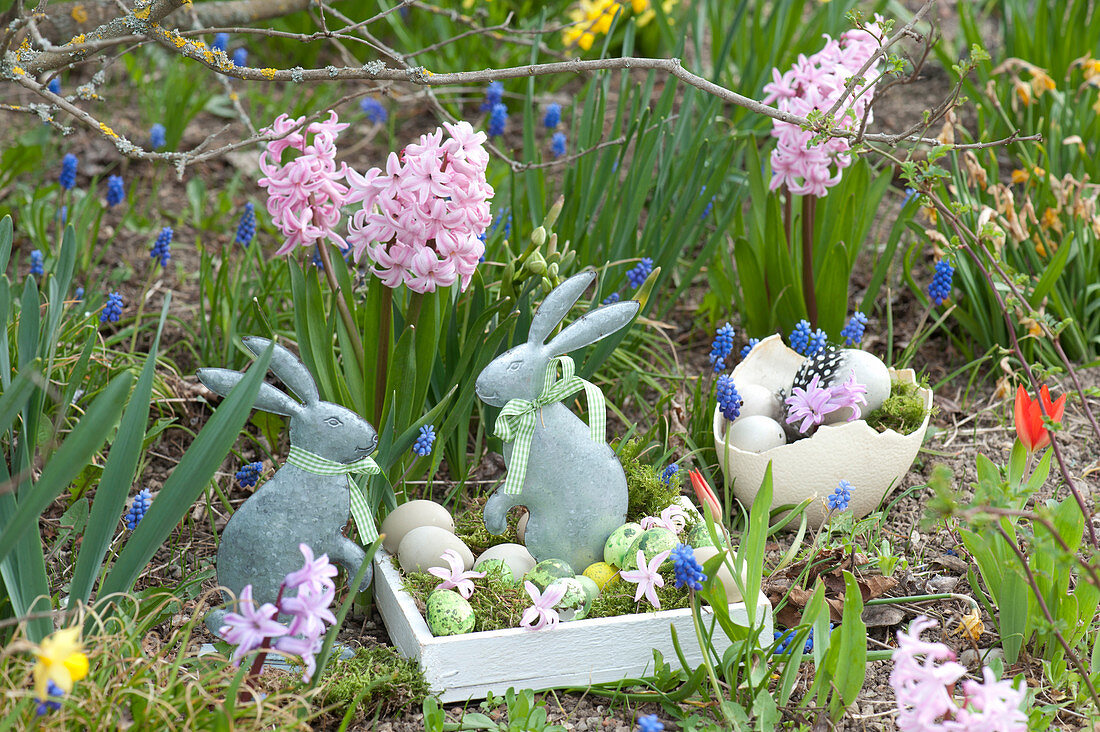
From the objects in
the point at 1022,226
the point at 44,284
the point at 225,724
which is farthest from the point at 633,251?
the point at 225,724

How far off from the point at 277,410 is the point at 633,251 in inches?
50.3

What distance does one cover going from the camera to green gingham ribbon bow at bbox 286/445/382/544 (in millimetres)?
1603

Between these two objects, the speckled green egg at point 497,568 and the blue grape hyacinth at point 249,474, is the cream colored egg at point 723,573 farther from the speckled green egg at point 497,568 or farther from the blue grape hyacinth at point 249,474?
the blue grape hyacinth at point 249,474

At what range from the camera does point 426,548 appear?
1.75 meters

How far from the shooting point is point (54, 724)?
50.9 inches

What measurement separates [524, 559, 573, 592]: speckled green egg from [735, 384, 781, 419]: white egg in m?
0.66

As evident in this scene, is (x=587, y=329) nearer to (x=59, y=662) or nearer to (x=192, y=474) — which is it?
(x=192, y=474)

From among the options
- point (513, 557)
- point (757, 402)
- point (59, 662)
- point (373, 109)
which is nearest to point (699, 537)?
point (513, 557)

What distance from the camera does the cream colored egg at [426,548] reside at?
175 centimetres

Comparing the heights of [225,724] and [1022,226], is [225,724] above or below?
below

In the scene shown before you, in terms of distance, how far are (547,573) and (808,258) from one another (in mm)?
1186

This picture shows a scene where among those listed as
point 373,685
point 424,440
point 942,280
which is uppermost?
point 942,280

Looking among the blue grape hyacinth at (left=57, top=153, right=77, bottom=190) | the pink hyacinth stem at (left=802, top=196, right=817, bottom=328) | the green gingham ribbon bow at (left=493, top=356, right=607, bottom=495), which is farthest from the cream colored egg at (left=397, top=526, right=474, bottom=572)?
the blue grape hyacinth at (left=57, top=153, right=77, bottom=190)

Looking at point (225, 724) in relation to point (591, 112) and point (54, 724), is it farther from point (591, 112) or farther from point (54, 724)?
point (591, 112)
